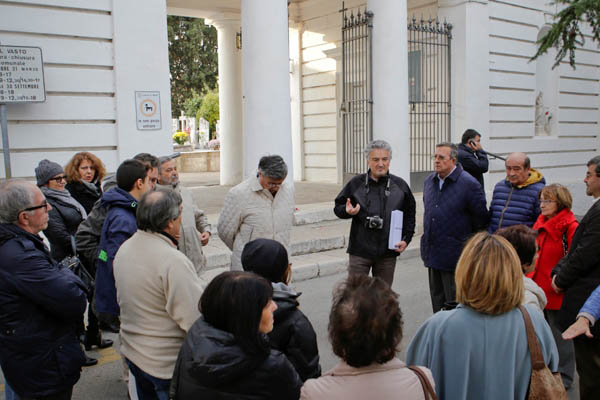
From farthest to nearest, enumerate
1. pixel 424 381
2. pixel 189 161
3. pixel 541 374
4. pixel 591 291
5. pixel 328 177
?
pixel 189 161 < pixel 328 177 < pixel 591 291 < pixel 541 374 < pixel 424 381

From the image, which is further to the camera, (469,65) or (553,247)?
(469,65)

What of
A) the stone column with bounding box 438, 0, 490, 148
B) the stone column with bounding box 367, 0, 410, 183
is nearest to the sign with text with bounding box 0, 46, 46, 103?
the stone column with bounding box 367, 0, 410, 183

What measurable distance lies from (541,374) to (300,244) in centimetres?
623

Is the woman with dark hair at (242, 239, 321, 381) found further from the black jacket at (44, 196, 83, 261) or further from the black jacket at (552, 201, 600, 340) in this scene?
the black jacket at (44, 196, 83, 261)

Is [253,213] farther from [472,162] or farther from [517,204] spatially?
[472,162]

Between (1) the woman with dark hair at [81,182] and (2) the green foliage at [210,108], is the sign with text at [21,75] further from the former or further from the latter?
(2) the green foliage at [210,108]

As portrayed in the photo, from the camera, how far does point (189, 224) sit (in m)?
4.16

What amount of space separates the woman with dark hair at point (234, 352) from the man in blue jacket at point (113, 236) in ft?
5.12

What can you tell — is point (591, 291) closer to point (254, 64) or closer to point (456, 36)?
point (254, 64)

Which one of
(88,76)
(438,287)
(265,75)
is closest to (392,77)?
(265,75)

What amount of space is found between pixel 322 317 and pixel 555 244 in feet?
8.93

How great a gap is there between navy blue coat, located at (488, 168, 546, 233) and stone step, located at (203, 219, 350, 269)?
A: 3727mm

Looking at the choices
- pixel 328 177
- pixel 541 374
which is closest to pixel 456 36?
pixel 328 177

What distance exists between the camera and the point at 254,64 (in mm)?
8664
